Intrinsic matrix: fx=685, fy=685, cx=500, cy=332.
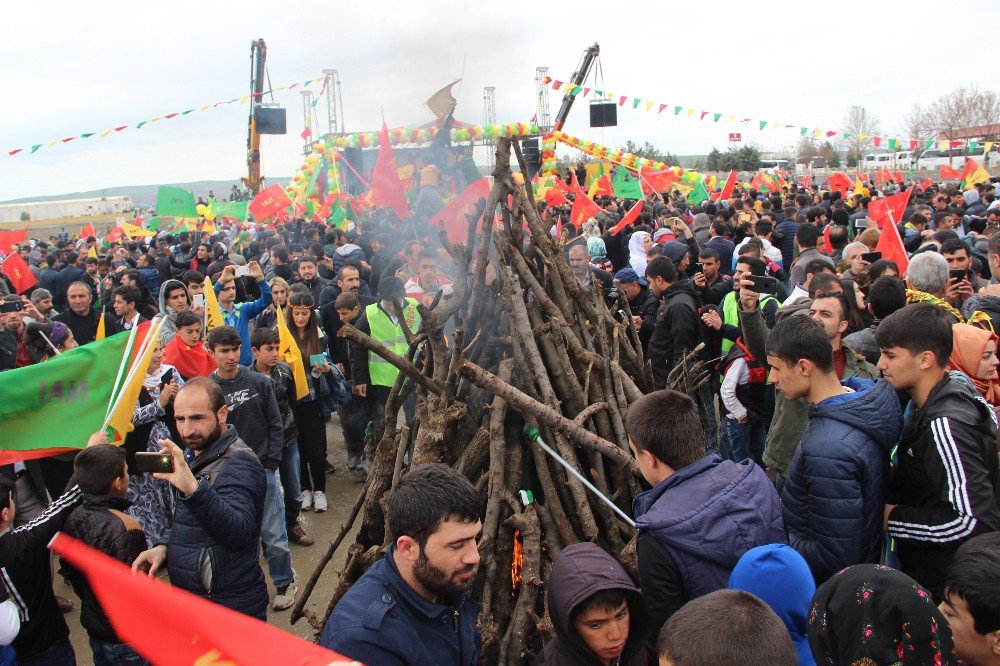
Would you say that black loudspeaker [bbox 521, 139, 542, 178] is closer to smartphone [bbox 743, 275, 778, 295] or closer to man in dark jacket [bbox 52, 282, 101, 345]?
man in dark jacket [bbox 52, 282, 101, 345]

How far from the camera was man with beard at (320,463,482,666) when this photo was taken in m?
1.95

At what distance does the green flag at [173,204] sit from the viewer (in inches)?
688

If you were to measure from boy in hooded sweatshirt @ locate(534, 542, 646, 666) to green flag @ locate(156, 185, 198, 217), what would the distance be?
17.6 metres

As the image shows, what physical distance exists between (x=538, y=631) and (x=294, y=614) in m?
1.52

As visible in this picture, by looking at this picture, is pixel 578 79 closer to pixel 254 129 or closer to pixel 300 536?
pixel 254 129

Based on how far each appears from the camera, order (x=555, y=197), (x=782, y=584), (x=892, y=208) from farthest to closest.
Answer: (x=555, y=197), (x=892, y=208), (x=782, y=584)

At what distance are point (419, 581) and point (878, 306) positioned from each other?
357cm

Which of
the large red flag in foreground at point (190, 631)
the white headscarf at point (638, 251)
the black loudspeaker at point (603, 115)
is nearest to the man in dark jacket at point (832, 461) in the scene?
the large red flag in foreground at point (190, 631)

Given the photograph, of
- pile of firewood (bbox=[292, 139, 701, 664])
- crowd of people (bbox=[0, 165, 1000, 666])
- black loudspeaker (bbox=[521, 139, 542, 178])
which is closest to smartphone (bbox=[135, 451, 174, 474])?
crowd of people (bbox=[0, 165, 1000, 666])

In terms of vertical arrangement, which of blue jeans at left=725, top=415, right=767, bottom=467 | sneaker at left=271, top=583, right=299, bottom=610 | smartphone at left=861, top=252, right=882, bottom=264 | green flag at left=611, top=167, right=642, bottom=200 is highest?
green flag at left=611, top=167, right=642, bottom=200

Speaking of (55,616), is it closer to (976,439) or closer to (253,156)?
(976,439)

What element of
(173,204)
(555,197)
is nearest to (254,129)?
(173,204)

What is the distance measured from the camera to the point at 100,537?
3.08m

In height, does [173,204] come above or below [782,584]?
above
